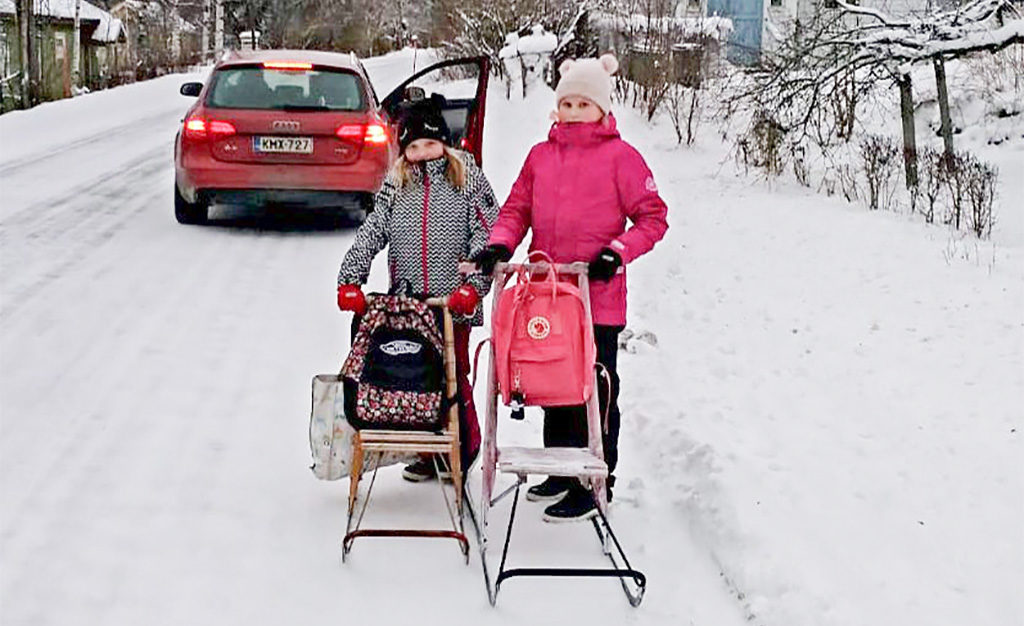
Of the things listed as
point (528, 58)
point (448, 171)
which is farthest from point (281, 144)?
point (528, 58)

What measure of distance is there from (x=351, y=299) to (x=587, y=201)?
949 mm

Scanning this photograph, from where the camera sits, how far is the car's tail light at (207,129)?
10.6 metres

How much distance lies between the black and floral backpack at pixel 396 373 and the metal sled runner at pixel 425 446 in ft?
0.11

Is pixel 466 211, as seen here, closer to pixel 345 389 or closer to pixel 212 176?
pixel 345 389

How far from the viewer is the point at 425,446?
4559 mm

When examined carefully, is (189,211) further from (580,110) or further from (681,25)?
(681,25)

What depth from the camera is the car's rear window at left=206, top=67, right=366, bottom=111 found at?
10.7 m

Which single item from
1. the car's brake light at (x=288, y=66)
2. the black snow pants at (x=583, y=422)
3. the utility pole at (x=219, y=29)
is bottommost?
the black snow pants at (x=583, y=422)

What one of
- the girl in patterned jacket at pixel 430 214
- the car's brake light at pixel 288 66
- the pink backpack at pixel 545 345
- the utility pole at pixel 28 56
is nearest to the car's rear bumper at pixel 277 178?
the car's brake light at pixel 288 66

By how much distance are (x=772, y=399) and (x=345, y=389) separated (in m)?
2.61

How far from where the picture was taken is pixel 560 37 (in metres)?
28.1

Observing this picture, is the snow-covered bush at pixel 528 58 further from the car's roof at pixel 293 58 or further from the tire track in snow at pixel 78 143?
the car's roof at pixel 293 58

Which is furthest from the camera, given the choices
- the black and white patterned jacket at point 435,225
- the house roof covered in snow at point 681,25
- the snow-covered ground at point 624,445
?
the house roof covered in snow at point 681,25

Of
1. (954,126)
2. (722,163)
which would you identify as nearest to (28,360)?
(722,163)
